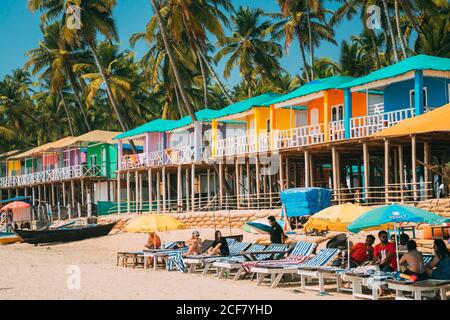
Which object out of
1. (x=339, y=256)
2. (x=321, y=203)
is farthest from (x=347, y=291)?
(x=321, y=203)

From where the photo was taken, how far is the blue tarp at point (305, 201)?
20688 millimetres

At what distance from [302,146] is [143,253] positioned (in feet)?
31.8

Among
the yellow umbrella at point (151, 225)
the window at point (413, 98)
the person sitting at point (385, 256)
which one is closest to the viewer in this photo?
the person sitting at point (385, 256)

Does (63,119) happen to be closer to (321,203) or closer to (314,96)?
(314,96)

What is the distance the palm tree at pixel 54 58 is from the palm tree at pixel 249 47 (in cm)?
1103

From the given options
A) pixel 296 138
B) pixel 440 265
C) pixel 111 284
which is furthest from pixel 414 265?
pixel 296 138

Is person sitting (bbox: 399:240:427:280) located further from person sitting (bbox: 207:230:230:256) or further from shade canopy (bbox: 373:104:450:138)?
person sitting (bbox: 207:230:230:256)

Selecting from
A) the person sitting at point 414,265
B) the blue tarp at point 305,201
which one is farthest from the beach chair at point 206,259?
the person sitting at point 414,265

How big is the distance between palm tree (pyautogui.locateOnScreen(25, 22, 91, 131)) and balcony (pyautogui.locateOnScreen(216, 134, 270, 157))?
19.4 m

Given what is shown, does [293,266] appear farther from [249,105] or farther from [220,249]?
[249,105]

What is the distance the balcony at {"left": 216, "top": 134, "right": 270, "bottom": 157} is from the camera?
28431 millimetres

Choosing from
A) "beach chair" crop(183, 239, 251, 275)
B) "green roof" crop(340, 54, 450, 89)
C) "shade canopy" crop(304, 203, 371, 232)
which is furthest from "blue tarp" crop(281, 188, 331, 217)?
"shade canopy" crop(304, 203, 371, 232)

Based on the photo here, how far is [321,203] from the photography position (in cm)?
2098

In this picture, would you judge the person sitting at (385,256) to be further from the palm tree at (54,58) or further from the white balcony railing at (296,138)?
the palm tree at (54,58)
